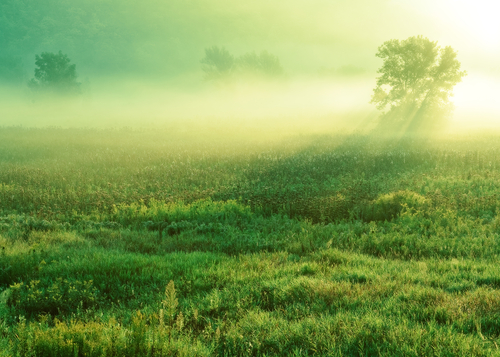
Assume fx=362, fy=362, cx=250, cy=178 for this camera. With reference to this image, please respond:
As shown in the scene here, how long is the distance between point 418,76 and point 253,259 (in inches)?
1495

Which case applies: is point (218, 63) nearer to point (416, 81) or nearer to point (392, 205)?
point (416, 81)

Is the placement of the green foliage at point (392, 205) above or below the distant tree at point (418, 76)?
below

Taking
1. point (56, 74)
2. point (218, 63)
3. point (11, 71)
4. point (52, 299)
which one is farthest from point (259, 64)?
point (52, 299)

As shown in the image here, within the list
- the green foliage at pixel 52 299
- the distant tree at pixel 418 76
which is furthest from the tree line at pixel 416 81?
the green foliage at pixel 52 299

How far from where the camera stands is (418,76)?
126 ft

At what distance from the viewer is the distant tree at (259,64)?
7981 cm

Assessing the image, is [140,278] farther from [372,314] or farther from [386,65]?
[386,65]

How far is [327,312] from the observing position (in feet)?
15.9

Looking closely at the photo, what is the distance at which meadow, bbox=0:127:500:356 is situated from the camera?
4098 mm

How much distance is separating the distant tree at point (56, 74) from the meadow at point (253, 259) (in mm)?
61702

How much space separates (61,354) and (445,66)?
42.5 m

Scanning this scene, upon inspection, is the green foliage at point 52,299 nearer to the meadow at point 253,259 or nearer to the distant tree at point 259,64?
the meadow at point 253,259

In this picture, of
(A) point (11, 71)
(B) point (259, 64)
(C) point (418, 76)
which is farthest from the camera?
(A) point (11, 71)

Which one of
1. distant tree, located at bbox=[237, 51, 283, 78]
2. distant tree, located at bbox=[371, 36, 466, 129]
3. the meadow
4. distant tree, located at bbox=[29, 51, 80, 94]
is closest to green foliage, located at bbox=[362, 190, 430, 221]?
the meadow
